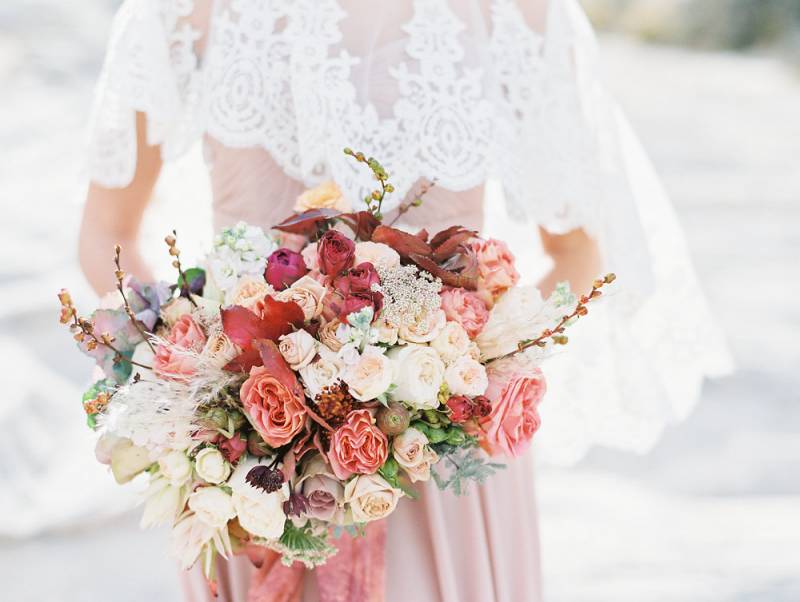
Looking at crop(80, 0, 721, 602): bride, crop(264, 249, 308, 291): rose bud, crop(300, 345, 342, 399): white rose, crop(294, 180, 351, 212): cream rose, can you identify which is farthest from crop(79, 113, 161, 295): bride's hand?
crop(300, 345, 342, 399): white rose

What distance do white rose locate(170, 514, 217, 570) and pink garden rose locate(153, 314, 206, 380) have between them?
157mm

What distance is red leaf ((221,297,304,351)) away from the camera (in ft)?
2.84

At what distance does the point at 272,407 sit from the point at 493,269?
300 mm

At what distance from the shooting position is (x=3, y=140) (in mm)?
4977

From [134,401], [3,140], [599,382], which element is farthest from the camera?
Result: [3,140]

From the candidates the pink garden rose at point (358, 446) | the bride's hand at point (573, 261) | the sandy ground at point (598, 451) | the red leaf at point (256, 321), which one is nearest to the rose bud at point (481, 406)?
the pink garden rose at point (358, 446)

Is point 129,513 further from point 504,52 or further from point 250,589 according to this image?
point 504,52

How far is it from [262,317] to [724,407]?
11.6 ft

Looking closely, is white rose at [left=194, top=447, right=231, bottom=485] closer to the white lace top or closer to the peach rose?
the peach rose

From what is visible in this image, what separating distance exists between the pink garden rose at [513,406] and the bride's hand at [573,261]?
0.47 meters

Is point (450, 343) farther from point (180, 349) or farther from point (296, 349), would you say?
point (180, 349)

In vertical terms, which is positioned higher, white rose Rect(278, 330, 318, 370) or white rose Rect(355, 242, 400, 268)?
white rose Rect(355, 242, 400, 268)

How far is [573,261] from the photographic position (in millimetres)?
1415

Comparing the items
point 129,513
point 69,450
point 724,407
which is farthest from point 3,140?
point 724,407
